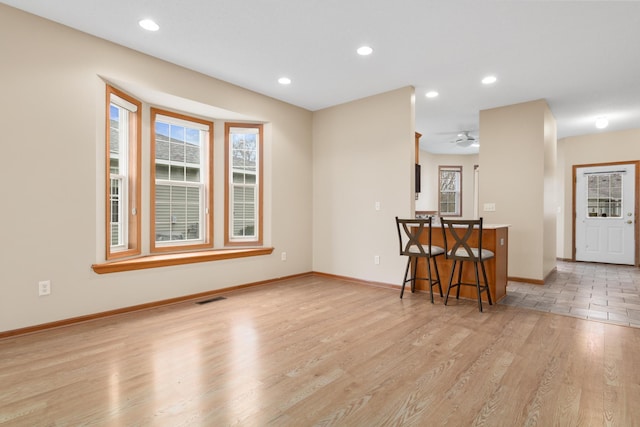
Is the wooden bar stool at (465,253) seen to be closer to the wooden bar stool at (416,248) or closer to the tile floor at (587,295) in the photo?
the wooden bar stool at (416,248)

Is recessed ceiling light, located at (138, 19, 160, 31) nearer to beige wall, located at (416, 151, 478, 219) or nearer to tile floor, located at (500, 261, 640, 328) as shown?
tile floor, located at (500, 261, 640, 328)

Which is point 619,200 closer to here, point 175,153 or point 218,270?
point 218,270

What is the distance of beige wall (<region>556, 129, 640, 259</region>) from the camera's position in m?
6.62

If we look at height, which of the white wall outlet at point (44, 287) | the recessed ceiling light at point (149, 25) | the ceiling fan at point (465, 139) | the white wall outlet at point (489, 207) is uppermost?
the recessed ceiling light at point (149, 25)

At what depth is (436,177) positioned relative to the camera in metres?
9.43

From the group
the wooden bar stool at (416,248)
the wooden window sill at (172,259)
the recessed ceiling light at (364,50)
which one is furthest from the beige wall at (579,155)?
the wooden window sill at (172,259)

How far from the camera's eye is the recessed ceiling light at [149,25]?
9.68ft

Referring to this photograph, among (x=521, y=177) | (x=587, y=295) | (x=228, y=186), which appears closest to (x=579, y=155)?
(x=521, y=177)

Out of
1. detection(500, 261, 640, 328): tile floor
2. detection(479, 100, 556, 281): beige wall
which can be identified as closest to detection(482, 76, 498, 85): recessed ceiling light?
detection(479, 100, 556, 281): beige wall

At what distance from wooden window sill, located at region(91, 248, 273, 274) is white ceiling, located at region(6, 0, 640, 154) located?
2.22 meters

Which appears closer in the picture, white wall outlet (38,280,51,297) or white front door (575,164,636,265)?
white wall outlet (38,280,51,297)

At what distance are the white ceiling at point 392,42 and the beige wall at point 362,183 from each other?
0.42 metres

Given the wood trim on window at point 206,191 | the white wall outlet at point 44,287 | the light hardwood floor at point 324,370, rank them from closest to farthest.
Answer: the light hardwood floor at point 324,370 → the white wall outlet at point 44,287 → the wood trim on window at point 206,191

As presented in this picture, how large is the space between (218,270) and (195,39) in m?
2.67
